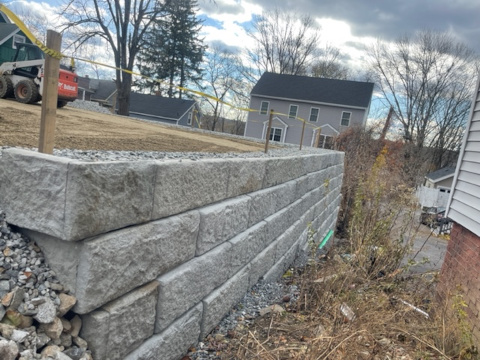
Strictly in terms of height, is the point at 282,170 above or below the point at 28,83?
below

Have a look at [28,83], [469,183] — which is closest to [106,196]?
[28,83]

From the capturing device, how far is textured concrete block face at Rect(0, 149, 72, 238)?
1613mm

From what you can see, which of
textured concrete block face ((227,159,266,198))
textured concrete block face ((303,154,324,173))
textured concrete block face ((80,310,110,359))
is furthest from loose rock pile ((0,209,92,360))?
textured concrete block face ((303,154,324,173))

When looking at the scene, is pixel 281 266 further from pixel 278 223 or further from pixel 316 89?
pixel 316 89

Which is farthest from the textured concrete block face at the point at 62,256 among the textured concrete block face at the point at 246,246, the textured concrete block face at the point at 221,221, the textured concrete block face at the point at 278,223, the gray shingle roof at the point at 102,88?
the gray shingle roof at the point at 102,88

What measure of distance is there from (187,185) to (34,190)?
3.00ft

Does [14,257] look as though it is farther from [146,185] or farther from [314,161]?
[314,161]

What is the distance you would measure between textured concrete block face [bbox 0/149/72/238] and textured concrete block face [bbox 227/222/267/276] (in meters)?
1.71

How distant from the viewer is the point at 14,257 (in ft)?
5.41

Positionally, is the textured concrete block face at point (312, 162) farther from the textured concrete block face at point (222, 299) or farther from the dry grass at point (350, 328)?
the textured concrete block face at point (222, 299)

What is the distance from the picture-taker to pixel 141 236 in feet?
6.49

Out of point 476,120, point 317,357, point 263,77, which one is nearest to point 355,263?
point 317,357

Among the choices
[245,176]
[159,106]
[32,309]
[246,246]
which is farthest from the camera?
[159,106]

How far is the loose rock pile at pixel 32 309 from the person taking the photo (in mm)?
1503
